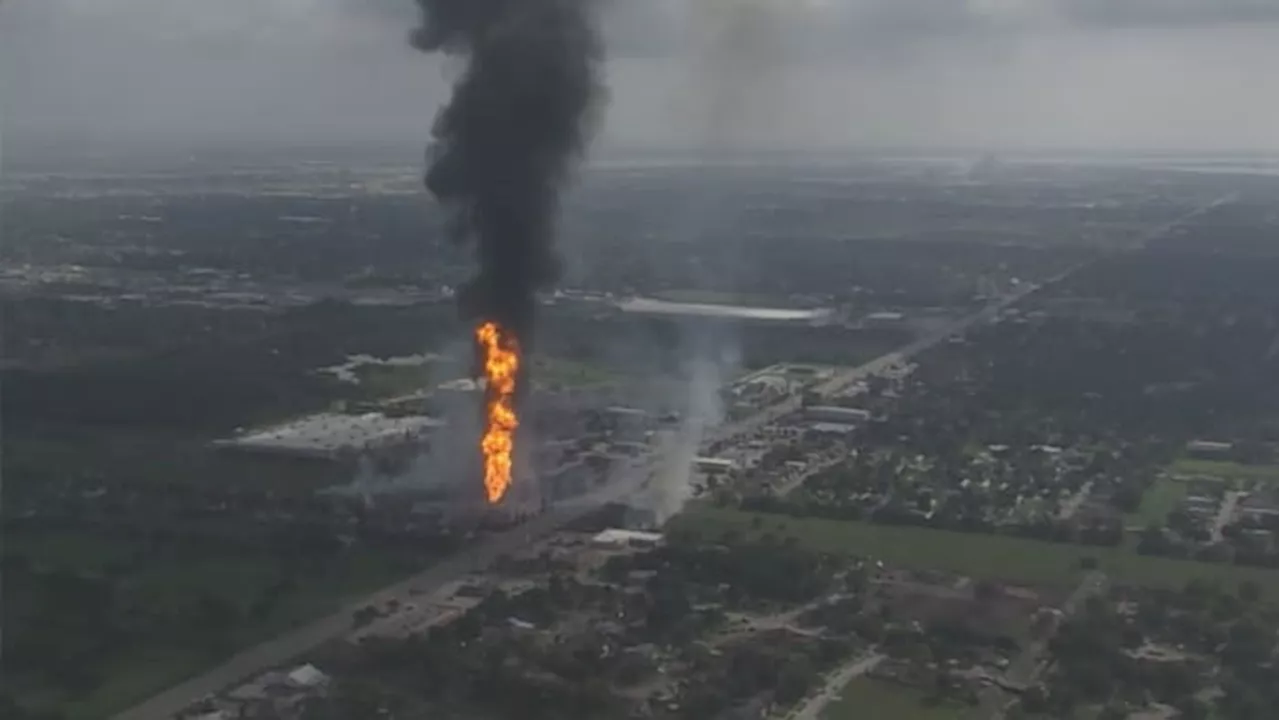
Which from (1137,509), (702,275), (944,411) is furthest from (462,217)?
(702,275)

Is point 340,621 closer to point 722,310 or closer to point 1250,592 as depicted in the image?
point 1250,592

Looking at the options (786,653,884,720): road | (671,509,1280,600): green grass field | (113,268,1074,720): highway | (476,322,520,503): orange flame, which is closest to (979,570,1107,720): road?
(671,509,1280,600): green grass field

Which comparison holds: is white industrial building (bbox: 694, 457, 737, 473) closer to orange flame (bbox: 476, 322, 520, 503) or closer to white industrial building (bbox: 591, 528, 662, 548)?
white industrial building (bbox: 591, 528, 662, 548)

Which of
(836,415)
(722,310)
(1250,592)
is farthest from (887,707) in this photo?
(722,310)

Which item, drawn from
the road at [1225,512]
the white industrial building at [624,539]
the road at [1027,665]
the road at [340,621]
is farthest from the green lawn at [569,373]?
the road at [1027,665]

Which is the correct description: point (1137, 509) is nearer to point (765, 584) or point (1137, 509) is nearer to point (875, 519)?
point (875, 519)

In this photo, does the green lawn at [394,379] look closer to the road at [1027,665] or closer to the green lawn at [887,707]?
the road at [1027,665]

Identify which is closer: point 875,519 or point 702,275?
point 875,519
